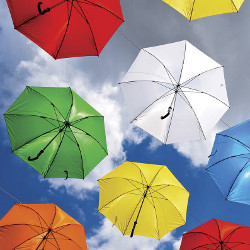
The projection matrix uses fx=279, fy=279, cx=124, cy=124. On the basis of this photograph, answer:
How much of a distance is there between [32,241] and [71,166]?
2706mm

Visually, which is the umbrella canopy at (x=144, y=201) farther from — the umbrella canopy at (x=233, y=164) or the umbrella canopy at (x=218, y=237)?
the umbrella canopy at (x=233, y=164)

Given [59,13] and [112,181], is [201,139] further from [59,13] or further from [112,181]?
[59,13]

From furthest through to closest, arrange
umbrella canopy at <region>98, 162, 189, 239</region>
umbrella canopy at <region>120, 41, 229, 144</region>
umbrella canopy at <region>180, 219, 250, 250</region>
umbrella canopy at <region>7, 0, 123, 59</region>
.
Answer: umbrella canopy at <region>98, 162, 189, 239</region>, umbrella canopy at <region>120, 41, 229, 144</region>, umbrella canopy at <region>180, 219, 250, 250</region>, umbrella canopy at <region>7, 0, 123, 59</region>

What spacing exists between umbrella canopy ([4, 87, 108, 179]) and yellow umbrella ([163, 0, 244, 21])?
4.17 m

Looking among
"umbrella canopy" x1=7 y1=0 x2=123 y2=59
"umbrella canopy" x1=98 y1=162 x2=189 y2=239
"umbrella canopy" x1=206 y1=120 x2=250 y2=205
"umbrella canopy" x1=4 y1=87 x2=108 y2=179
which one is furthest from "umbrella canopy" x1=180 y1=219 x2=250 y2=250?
"umbrella canopy" x1=7 y1=0 x2=123 y2=59

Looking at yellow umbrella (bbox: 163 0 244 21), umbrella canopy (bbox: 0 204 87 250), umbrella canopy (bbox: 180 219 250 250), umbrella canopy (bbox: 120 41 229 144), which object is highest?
yellow umbrella (bbox: 163 0 244 21)

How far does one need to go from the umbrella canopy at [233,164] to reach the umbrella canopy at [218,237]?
91cm

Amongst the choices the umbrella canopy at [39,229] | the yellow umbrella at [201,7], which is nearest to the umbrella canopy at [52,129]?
the umbrella canopy at [39,229]

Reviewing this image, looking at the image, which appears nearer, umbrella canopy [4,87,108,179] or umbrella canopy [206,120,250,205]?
umbrella canopy [4,87,108,179]

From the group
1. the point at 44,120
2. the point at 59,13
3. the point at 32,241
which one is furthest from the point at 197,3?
the point at 32,241

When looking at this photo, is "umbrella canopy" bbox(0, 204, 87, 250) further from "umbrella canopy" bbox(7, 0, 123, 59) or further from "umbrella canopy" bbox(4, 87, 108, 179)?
"umbrella canopy" bbox(7, 0, 123, 59)

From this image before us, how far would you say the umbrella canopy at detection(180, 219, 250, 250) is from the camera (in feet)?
29.5

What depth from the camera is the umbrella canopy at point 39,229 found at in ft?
28.9

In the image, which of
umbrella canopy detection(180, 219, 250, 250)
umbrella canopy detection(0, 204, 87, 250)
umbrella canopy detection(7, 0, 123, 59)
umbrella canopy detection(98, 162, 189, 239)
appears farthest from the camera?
umbrella canopy detection(98, 162, 189, 239)
